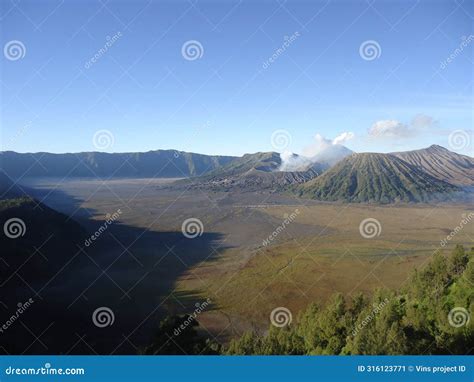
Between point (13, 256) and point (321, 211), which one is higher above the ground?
point (321, 211)

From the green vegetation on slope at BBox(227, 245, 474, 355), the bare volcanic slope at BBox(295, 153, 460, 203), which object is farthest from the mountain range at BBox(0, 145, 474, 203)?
the green vegetation on slope at BBox(227, 245, 474, 355)

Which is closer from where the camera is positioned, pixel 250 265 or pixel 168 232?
pixel 250 265

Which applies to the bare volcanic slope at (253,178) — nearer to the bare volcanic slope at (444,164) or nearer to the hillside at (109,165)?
the hillside at (109,165)

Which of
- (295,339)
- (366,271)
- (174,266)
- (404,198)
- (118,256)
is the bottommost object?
(118,256)
